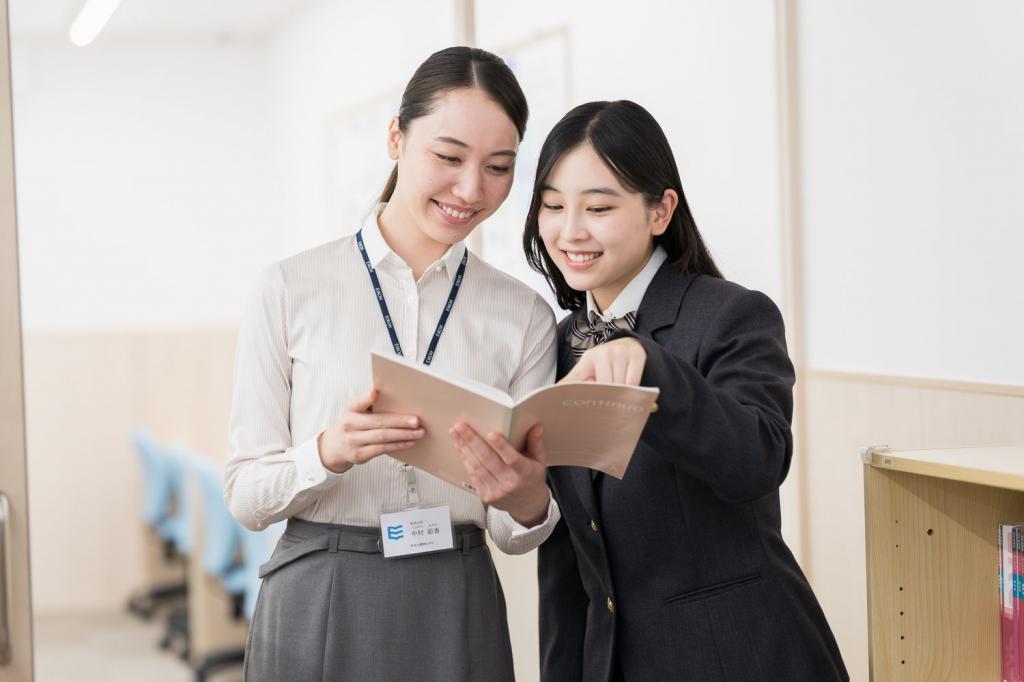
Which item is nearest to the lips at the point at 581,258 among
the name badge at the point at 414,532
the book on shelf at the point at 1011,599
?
the name badge at the point at 414,532

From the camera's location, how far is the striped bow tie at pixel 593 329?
5.25 ft

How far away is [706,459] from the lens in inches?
51.9

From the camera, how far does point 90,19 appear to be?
212cm

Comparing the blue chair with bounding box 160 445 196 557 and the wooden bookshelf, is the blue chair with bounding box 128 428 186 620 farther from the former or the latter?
the wooden bookshelf

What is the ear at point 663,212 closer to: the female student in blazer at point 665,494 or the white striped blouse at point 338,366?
the female student in blazer at point 665,494

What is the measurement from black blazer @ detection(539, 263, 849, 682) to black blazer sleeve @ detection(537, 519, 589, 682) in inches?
3.7

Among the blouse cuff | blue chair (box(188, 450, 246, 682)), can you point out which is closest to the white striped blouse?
the blouse cuff

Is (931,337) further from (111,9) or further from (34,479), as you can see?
(34,479)

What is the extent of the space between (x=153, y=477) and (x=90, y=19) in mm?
2113

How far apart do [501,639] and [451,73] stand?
2.98 ft

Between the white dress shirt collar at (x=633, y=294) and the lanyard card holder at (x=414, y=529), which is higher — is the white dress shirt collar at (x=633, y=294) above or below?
above

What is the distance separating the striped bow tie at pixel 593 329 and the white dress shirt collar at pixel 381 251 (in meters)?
0.24

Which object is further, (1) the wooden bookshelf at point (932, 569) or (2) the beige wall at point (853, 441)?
(2) the beige wall at point (853, 441)

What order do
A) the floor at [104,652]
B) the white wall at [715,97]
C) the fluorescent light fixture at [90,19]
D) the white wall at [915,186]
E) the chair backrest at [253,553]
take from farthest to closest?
the chair backrest at [253,553], the white wall at [715,97], the floor at [104,652], the white wall at [915,186], the fluorescent light fixture at [90,19]
